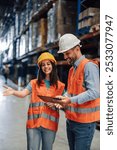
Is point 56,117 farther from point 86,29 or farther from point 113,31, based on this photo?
point 86,29

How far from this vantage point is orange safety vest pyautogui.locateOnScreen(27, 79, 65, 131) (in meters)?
2.33

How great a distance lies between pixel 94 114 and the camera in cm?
200

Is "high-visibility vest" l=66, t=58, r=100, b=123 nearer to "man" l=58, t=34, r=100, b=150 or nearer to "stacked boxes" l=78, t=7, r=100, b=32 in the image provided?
"man" l=58, t=34, r=100, b=150

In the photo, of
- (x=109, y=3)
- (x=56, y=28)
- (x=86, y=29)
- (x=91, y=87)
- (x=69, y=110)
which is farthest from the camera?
(x=56, y=28)

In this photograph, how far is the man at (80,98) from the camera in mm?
1917

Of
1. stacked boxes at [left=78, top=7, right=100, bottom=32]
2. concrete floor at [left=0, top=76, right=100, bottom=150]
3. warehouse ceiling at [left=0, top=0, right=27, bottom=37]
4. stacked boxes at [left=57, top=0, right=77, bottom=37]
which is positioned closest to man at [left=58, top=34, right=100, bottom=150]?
concrete floor at [left=0, top=76, right=100, bottom=150]

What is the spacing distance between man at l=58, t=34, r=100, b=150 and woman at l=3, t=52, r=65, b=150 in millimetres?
299

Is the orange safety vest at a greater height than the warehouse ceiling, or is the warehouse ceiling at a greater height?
the warehouse ceiling

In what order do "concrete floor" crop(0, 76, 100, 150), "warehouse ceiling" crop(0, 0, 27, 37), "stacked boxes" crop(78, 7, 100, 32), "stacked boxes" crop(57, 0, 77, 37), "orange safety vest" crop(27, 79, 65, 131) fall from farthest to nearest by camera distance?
"warehouse ceiling" crop(0, 0, 27, 37) → "stacked boxes" crop(57, 0, 77, 37) → "stacked boxes" crop(78, 7, 100, 32) → "concrete floor" crop(0, 76, 100, 150) → "orange safety vest" crop(27, 79, 65, 131)

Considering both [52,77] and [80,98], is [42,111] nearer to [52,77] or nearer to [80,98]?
[52,77]

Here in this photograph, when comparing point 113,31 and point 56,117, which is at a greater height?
point 113,31

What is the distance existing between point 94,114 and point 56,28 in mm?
4372

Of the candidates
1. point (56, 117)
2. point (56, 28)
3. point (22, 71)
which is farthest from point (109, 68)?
point (22, 71)

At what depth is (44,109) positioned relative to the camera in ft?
7.67
